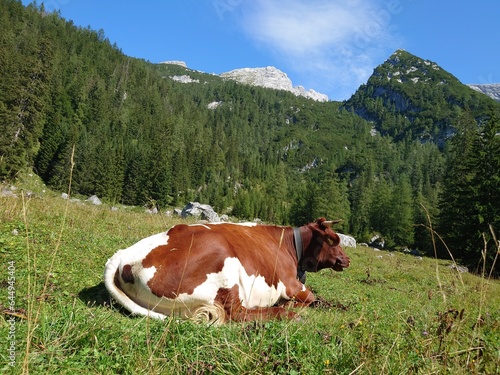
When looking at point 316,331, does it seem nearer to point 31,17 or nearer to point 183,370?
point 183,370

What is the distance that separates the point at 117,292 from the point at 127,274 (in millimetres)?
254

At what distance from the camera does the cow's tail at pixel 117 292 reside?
175 inches

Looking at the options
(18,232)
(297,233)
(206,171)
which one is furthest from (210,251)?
(206,171)

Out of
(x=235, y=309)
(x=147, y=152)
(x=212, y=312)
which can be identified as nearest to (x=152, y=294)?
(x=212, y=312)

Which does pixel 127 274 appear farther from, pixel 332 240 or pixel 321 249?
pixel 332 240

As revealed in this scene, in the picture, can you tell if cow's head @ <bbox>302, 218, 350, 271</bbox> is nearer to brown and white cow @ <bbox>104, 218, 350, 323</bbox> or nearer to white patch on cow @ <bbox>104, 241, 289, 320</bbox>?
brown and white cow @ <bbox>104, 218, 350, 323</bbox>

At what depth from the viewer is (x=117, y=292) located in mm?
4586

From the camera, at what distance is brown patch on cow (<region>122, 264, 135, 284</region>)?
15.0 feet

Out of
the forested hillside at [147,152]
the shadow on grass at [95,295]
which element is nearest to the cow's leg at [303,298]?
the shadow on grass at [95,295]

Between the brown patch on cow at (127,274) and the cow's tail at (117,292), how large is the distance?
A: 14 cm

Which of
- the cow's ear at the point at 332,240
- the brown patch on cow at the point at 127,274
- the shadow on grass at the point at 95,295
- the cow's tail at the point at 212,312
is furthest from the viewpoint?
the cow's ear at the point at 332,240

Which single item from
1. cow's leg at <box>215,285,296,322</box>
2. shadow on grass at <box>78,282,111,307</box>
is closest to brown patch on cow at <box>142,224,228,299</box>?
cow's leg at <box>215,285,296,322</box>

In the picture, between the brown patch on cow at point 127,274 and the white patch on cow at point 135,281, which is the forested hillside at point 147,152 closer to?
the white patch on cow at point 135,281

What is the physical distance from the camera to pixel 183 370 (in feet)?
8.89
